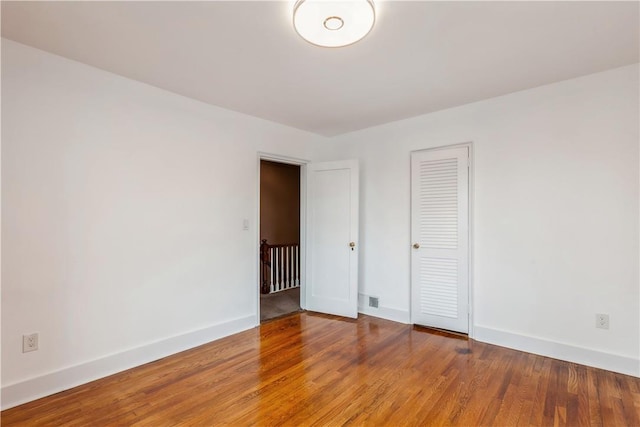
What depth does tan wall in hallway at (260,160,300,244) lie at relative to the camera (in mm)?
6203

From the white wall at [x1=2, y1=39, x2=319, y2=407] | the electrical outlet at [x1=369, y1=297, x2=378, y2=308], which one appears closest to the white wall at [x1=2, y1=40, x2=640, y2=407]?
the white wall at [x1=2, y1=39, x2=319, y2=407]

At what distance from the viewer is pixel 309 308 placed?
429 cm

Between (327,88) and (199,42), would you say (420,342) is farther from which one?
(199,42)

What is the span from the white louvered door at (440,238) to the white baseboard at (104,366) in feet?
7.36

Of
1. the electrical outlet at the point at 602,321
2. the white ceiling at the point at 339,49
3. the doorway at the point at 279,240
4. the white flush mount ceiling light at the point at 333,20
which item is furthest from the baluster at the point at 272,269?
the electrical outlet at the point at 602,321

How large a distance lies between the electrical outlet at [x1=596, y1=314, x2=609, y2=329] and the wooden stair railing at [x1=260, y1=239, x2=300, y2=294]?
4200 mm

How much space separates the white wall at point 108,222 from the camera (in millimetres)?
2135

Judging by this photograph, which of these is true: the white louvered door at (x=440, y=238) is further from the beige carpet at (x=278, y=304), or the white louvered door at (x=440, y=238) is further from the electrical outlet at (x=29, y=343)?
the electrical outlet at (x=29, y=343)

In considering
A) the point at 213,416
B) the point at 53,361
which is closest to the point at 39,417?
the point at 53,361

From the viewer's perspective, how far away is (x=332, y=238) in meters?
4.13

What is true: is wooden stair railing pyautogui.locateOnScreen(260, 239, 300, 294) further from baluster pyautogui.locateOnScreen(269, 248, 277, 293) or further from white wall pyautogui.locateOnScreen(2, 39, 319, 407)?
white wall pyautogui.locateOnScreen(2, 39, 319, 407)

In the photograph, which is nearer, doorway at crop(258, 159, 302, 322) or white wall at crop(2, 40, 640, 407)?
white wall at crop(2, 40, 640, 407)

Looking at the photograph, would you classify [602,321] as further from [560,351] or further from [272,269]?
[272,269]

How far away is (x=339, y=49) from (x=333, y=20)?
0.44 m
